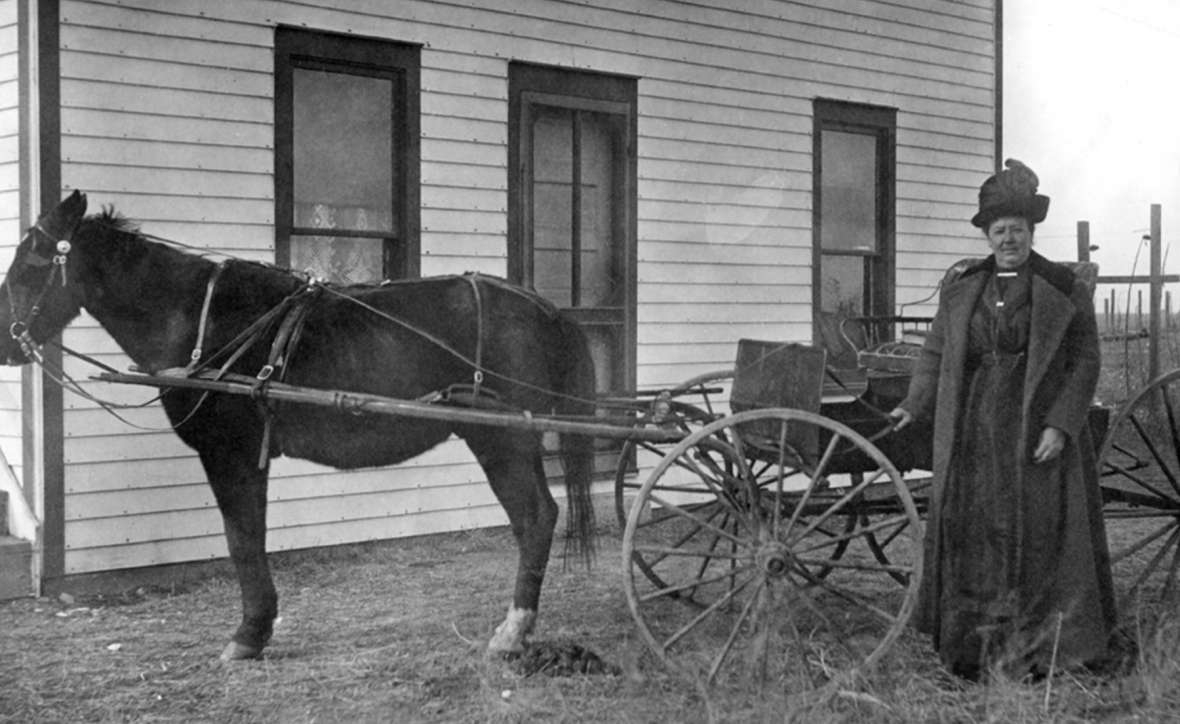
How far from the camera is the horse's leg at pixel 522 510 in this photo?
19.0 feet

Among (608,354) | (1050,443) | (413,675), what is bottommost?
(413,675)

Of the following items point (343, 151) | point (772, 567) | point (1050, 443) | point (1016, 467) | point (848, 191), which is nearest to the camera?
point (772, 567)

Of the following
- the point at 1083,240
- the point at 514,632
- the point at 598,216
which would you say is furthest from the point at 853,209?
the point at 514,632

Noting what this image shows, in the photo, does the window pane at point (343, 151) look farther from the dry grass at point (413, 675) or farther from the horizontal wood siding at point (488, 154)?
the dry grass at point (413, 675)

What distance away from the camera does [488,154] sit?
8.45 metres

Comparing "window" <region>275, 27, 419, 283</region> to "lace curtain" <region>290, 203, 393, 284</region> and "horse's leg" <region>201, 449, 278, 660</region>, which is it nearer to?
"lace curtain" <region>290, 203, 393, 284</region>

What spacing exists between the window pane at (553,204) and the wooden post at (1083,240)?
21.3 feet

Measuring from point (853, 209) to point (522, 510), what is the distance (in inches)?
239

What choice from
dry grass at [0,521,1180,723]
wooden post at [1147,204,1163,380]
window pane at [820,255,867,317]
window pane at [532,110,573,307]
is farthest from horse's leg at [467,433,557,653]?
wooden post at [1147,204,1163,380]

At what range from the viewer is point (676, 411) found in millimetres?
5883

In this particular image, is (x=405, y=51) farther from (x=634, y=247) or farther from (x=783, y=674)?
(x=783, y=674)

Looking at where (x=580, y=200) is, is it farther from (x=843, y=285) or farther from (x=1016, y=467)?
(x=1016, y=467)

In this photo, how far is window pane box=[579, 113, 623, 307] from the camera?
9156mm

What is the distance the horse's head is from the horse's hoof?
1.64m
